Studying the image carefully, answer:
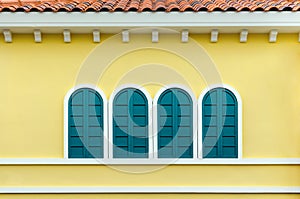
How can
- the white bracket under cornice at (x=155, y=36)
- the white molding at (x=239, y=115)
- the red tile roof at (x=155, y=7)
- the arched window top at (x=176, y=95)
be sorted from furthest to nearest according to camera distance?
the arched window top at (x=176, y=95), the white molding at (x=239, y=115), the white bracket under cornice at (x=155, y=36), the red tile roof at (x=155, y=7)

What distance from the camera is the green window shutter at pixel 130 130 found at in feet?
39.3

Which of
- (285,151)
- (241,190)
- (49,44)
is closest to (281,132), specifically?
(285,151)

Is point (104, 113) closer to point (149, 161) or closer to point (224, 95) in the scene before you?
point (149, 161)

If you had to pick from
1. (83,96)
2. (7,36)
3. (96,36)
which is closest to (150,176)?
(83,96)

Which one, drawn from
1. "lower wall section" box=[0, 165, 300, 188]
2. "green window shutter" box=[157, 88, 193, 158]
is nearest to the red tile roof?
"green window shutter" box=[157, 88, 193, 158]

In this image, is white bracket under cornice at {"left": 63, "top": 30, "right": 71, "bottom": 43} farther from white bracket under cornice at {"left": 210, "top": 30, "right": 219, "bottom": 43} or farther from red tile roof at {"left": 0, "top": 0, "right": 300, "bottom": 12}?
white bracket under cornice at {"left": 210, "top": 30, "right": 219, "bottom": 43}

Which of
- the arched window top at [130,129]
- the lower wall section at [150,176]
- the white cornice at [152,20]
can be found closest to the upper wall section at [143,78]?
the lower wall section at [150,176]

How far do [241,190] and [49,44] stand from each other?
4481 mm

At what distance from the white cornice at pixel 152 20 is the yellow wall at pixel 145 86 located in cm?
55

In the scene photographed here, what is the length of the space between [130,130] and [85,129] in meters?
0.83

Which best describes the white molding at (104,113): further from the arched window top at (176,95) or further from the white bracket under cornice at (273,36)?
the white bracket under cornice at (273,36)

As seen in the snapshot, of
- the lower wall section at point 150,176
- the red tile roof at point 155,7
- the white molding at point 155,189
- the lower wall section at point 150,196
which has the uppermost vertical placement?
the red tile roof at point 155,7

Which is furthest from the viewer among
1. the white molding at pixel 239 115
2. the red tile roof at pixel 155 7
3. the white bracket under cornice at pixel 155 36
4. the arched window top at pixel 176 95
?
the arched window top at pixel 176 95

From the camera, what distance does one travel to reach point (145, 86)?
12.1 metres
